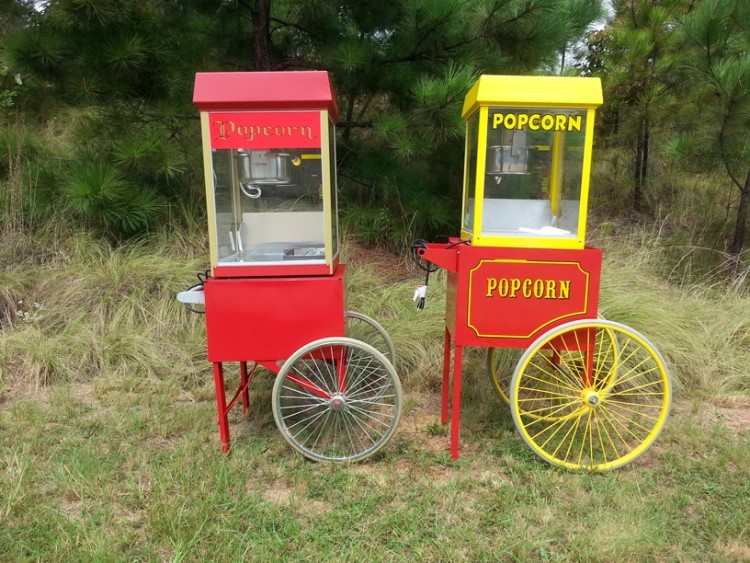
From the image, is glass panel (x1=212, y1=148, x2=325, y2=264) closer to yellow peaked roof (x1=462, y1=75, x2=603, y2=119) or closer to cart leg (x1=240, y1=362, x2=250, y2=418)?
cart leg (x1=240, y1=362, x2=250, y2=418)

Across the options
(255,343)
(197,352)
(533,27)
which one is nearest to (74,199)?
(197,352)

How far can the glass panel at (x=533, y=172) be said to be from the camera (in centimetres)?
225

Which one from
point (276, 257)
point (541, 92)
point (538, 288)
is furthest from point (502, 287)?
point (276, 257)

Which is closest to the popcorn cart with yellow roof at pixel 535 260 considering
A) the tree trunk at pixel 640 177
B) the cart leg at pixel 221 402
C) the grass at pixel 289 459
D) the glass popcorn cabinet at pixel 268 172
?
the grass at pixel 289 459

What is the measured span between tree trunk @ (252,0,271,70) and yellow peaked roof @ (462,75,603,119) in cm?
263

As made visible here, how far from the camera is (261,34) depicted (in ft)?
13.9

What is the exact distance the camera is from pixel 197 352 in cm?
354

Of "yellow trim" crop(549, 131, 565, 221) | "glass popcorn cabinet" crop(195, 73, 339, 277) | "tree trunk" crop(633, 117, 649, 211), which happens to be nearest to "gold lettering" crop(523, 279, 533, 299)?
"yellow trim" crop(549, 131, 565, 221)

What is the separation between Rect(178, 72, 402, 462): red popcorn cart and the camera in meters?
2.19

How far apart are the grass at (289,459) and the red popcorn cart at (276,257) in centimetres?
29

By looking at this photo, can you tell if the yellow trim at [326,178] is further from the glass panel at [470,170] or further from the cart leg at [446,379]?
the cart leg at [446,379]

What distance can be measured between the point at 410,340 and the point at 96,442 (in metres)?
1.85

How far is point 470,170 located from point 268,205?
1018mm

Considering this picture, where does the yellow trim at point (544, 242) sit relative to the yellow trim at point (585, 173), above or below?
below
